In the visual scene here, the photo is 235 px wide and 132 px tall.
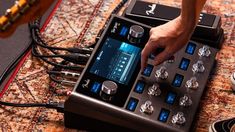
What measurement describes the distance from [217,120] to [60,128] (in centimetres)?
26

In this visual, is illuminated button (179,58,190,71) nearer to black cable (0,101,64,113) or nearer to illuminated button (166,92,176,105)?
illuminated button (166,92,176,105)

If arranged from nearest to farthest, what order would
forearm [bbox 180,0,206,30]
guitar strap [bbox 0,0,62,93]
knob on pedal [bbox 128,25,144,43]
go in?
1. forearm [bbox 180,0,206,30]
2. knob on pedal [bbox 128,25,144,43]
3. guitar strap [bbox 0,0,62,93]

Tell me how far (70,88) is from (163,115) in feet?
0.63

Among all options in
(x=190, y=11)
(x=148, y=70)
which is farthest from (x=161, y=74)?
(x=190, y=11)

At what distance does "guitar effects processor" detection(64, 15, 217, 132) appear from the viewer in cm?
76

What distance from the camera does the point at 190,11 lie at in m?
0.75

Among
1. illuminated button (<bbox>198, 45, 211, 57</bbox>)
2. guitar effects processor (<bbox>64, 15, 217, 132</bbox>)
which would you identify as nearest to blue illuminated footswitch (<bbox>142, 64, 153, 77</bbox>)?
guitar effects processor (<bbox>64, 15, 217, 132</bbox>)

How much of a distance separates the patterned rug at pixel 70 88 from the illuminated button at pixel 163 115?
0.27 ft

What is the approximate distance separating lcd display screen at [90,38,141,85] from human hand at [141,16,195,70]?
0.03m

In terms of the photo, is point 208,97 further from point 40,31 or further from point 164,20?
point 40,31

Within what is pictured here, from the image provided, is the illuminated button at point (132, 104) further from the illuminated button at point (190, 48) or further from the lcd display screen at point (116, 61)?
the illuminated button at point (190, 48)

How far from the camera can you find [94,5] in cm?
106

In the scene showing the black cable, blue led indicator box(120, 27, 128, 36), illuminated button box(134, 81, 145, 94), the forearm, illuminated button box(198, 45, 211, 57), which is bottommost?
the black cable

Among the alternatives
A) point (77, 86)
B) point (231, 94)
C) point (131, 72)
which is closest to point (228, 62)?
point (231, 94)
